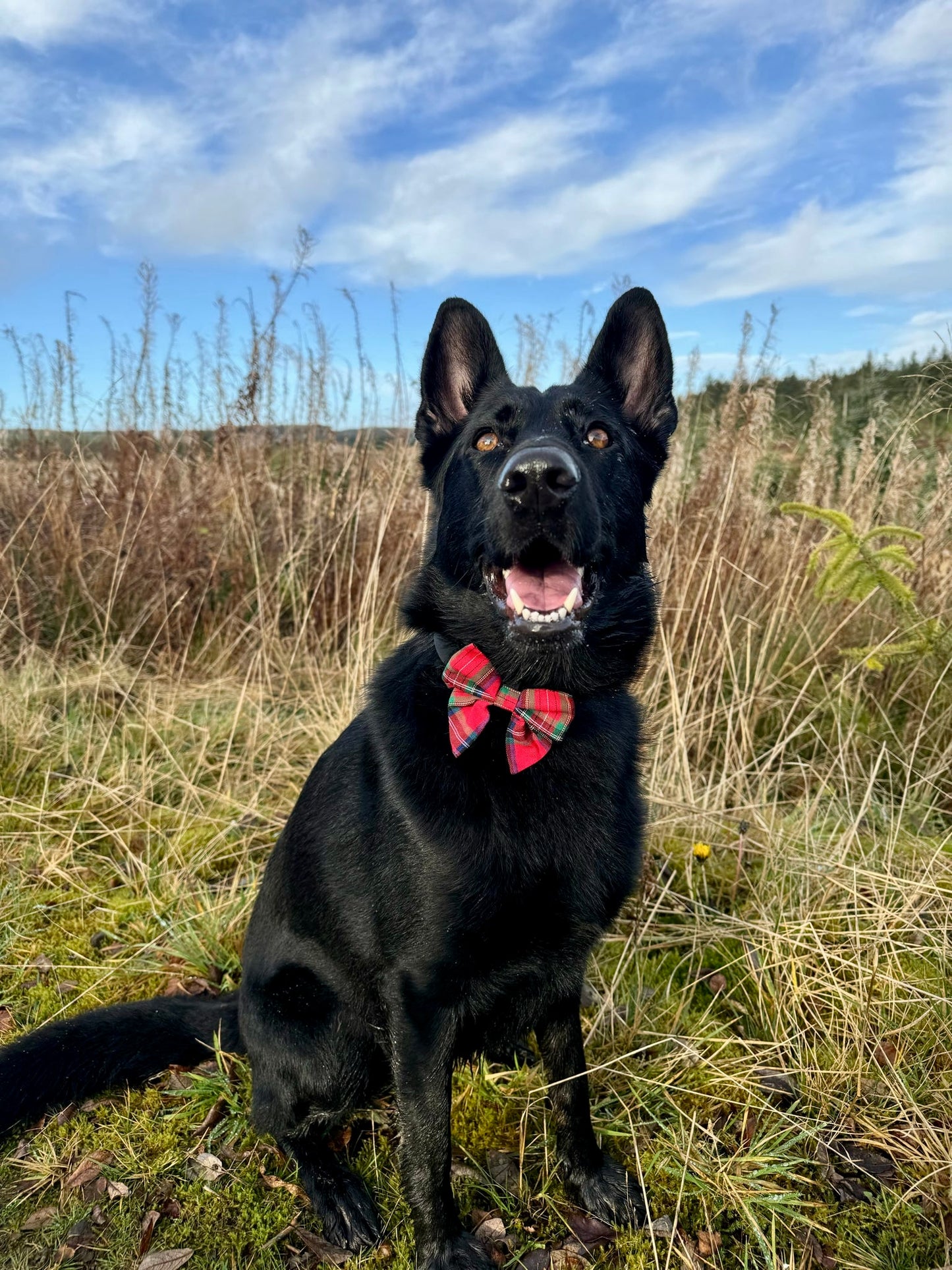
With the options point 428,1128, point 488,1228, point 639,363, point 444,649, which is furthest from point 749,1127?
point 639,363

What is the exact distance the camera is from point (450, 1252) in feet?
6.02

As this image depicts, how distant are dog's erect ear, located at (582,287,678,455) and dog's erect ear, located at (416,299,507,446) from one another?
29 centimetres

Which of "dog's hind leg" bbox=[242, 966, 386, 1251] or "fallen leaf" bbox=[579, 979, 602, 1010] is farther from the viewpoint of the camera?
"fallen leaf" bbox=[579, 979, 602, 1010]

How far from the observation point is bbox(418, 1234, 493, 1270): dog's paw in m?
1.82

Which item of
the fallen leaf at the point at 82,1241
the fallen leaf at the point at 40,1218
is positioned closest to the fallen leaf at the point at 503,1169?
the fallen leaf at the point at 82,1241

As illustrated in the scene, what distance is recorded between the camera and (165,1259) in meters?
1.87

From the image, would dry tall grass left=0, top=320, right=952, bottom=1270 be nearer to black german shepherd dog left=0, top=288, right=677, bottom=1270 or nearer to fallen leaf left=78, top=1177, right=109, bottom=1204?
fallen leaf left=78, top=1177, right=109, bottom=1204

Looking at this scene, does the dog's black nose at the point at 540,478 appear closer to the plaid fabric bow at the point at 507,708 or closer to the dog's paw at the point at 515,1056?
the plaid fabric bow at the point at 507,708

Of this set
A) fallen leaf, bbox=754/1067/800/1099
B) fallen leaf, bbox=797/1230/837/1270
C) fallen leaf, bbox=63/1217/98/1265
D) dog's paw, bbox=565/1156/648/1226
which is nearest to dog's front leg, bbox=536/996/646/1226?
dog's paw, bbox=565/1156/648/1226

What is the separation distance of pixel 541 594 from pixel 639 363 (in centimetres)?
81

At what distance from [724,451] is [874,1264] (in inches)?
151

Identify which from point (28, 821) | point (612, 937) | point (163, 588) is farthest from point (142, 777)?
point (612, 937)

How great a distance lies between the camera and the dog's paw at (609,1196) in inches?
78.2

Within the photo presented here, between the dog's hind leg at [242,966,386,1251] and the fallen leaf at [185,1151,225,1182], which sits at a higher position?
the dog's hind leg at [242,966,386,1251]
